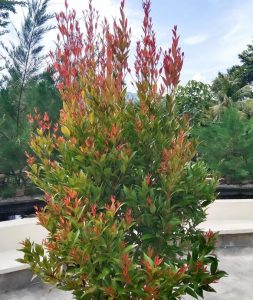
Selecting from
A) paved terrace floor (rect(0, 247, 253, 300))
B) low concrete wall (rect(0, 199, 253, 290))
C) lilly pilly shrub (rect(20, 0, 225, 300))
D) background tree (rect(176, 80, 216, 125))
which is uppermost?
background tree (rect(176, 80, 216, 125))

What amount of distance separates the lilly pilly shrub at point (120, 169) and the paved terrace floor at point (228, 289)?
5.59 ft

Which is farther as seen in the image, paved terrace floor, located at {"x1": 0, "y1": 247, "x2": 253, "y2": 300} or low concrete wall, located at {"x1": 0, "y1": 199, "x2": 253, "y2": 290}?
low concrete wall, located at {"x1": 0, "y1": 199, "x2": 253, "y2": 290}

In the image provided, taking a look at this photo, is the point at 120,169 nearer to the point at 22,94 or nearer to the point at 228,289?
the point at 228,289

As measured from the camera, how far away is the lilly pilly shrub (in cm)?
287

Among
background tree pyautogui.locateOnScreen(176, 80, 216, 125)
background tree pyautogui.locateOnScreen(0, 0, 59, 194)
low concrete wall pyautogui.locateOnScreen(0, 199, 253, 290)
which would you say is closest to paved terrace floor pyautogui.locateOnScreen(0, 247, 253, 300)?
low concrete wall pyautogui.locateOnScreen(0, 199, 253, 290)

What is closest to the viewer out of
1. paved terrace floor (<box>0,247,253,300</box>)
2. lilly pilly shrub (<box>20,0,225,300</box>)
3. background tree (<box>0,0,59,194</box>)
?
lilly pilly shrub (<box>20,0,225,300</box>)

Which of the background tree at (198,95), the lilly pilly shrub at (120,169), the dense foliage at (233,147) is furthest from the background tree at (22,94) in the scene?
the background tree at (198,95)

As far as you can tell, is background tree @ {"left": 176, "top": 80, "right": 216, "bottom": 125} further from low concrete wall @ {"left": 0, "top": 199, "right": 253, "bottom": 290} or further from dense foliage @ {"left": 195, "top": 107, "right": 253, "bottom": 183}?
low concrete wall @ {"left": 0, "top": 199, "right": 253, "bottom": 290}

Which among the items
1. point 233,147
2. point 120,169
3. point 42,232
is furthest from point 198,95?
point 120,169

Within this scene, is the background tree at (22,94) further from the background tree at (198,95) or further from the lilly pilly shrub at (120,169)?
the background tree at (198,95)

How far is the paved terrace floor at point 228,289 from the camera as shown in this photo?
4922 millimetres

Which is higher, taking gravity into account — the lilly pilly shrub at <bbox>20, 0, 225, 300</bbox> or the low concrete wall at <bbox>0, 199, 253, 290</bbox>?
the lilly pilly shrub at <bbox>20, 0, 225, 300</bbox>

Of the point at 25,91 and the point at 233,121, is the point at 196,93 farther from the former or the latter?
the point at 25,91

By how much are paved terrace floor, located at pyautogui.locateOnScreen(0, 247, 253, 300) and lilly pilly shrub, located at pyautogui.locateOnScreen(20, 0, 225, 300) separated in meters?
1.70
